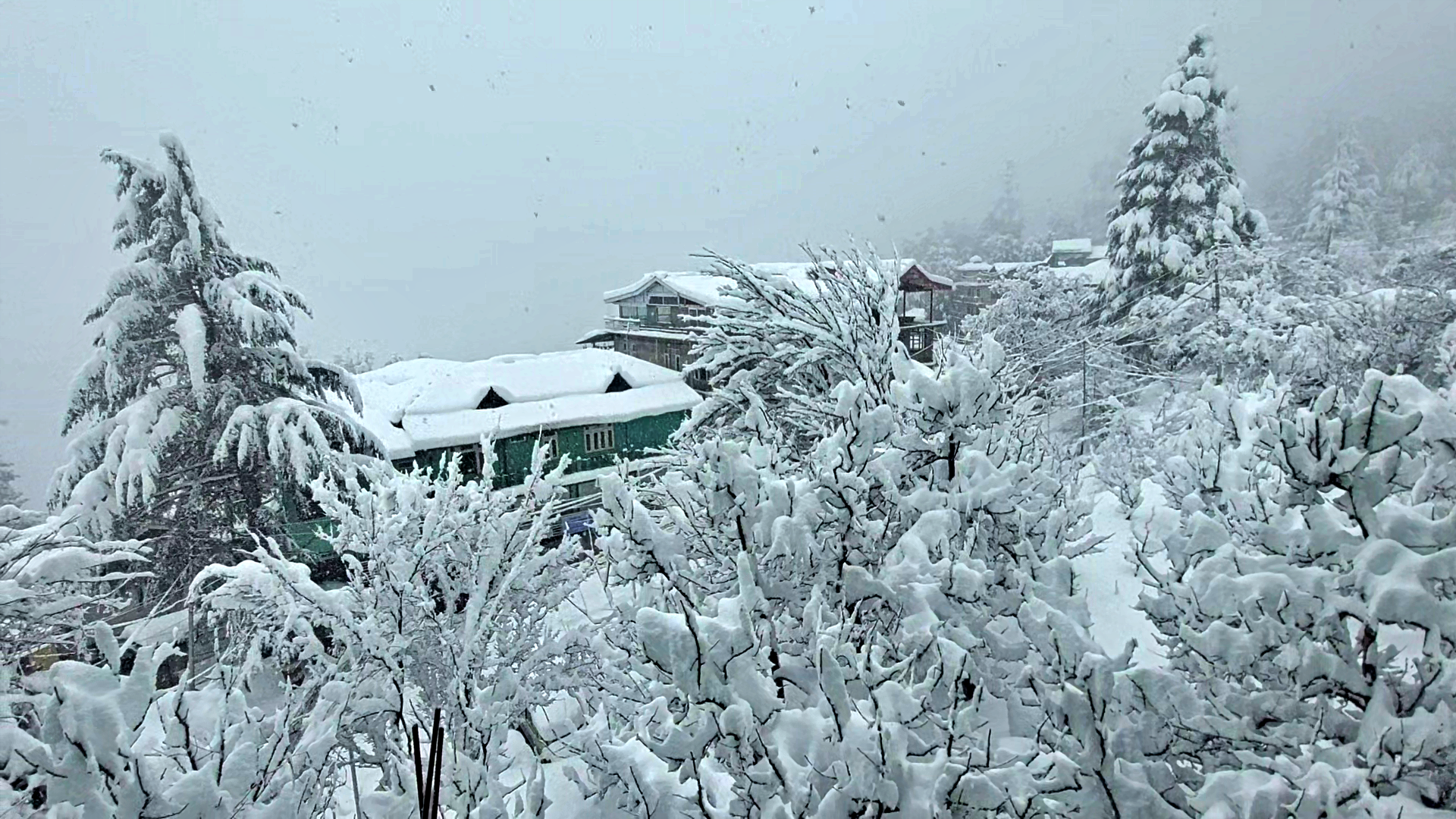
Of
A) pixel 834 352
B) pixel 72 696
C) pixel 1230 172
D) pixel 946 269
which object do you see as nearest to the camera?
pixel 72 696

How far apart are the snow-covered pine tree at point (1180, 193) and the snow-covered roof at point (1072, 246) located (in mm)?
16704

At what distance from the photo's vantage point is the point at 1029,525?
13.8ft

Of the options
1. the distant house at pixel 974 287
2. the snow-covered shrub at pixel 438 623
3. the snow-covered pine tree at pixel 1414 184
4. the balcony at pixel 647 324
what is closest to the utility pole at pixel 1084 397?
the distant house at pixel 974 287

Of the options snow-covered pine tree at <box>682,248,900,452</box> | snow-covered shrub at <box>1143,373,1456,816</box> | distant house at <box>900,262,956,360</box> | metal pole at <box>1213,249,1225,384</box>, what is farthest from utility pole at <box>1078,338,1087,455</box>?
snow-covered shrub at <box>1143,373,1456,816</box>

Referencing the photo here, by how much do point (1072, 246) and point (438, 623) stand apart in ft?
142

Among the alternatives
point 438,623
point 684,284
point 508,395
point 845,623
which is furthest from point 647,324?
point 845,623

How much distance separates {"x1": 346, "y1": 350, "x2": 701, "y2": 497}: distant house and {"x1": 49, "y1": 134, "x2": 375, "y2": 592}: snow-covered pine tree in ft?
22.0

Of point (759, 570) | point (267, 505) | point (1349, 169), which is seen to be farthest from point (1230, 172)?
point (267, 505)

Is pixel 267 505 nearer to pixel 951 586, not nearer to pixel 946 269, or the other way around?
pixel 951 586

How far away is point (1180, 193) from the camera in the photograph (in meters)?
20.6

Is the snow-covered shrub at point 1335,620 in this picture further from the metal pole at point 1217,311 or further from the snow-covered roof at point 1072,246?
the snow-covered roof at point 1072,246

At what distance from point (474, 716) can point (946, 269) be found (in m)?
40.2

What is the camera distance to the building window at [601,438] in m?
23.4

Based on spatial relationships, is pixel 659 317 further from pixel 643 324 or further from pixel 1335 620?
pixel 1335 620
